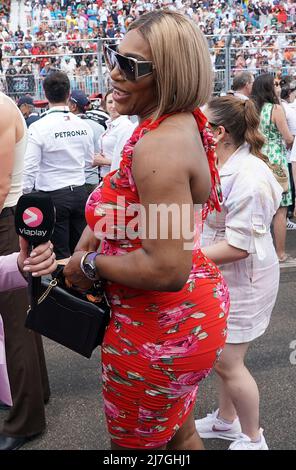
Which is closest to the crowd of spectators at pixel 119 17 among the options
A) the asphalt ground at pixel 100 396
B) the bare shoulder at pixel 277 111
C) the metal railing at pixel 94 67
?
the metal railing at pixel 94 67

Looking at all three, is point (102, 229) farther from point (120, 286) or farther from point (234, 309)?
point (234, 309)

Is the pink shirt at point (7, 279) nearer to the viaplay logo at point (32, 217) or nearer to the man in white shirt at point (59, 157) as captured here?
the viaplay logo at point (32, 217)

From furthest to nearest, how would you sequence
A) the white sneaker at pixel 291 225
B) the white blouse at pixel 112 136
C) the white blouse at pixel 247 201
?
the white sneaker at pixel 291 225 < the white blouse at pixel 112 136 < the white blouse at pixel 247 201

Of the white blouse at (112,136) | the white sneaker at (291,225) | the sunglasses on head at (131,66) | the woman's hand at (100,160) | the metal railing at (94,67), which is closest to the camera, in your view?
the sunglasses on head at (131,66)

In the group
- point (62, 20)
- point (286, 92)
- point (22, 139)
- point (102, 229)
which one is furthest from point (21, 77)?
point (62, 20)

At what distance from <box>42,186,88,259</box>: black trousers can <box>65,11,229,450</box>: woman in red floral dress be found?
10.2ft

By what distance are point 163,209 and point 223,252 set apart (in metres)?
1.01

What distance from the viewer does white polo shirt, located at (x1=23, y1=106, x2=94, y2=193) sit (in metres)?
4.91

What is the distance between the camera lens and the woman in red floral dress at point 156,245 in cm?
172

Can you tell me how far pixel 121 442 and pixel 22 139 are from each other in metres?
1.53

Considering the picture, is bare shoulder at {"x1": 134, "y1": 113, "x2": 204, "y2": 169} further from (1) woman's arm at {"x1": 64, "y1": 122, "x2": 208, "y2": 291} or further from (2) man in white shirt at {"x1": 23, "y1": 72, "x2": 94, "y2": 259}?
(2) man in white shirt at {"x1": 23, "y1": 72, "x2": 94, "y2": 259}

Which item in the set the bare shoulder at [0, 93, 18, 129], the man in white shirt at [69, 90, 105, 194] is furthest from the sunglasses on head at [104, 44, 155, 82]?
the man in white shirt at [69, 90, 105, 194]

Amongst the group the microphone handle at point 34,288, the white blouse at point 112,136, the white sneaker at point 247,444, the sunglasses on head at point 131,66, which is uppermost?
the sunglasses on head at point 131,66

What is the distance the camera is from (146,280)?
69.3 inches
